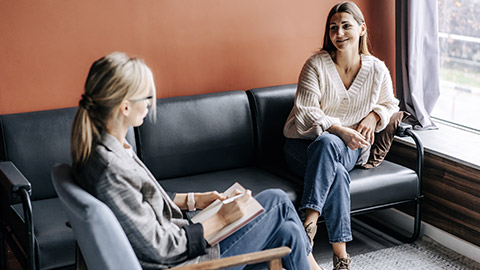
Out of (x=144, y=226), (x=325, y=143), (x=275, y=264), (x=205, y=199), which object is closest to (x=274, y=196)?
(x=205, y=199)

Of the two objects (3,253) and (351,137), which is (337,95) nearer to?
(351,137)

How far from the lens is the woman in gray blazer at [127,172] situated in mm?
1813

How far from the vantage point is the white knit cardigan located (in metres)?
3.15

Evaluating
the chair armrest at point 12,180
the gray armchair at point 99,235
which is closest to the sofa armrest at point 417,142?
the gray armchair at point 99,235

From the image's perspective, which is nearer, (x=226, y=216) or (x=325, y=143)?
(x=226, y=216)

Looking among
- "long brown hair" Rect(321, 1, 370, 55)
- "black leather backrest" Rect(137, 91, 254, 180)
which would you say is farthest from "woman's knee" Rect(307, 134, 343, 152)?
"long brown hair" Rect(321, 1, 370, 55)

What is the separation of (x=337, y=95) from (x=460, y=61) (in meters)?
0.89

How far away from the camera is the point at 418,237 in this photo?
10.9 feet

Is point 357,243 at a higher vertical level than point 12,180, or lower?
lower

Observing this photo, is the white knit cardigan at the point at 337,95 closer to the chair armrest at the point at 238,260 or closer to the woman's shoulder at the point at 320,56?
the woman's shoulder at the point at 320,56

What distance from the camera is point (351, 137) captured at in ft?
9.78

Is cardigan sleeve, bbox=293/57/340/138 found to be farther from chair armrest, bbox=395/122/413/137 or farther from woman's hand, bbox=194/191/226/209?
woman's hand, bbox=194/191/226/209

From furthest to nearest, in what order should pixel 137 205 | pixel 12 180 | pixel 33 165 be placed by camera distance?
pixel 33 165 < pixel 12 180 < pixel 137 205

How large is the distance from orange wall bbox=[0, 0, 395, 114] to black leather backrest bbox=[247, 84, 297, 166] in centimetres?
25
